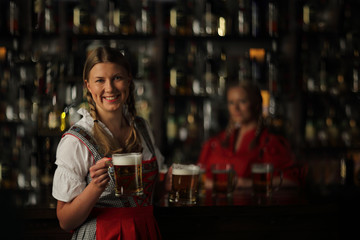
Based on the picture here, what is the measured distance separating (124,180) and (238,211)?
58 centimetres

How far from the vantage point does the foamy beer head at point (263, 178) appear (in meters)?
1.88

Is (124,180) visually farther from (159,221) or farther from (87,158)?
(159,221)

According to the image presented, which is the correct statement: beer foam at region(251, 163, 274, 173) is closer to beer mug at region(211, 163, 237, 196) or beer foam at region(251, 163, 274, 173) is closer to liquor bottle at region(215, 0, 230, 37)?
beer mug at region(211, 163, 237, 196)

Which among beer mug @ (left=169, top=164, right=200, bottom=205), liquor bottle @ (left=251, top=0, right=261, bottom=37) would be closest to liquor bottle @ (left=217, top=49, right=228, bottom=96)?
liquor bottle @ (left=251, top=0, right=261, bottom=37)

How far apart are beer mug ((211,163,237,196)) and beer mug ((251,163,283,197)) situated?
0.10 metres

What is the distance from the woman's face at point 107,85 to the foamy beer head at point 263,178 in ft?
2.48

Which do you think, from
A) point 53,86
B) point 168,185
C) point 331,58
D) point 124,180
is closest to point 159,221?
point 168,185

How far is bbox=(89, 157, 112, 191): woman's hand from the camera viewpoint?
125 centimetres

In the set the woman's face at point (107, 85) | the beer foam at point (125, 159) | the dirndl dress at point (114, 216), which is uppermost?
the woman's face at point (107, 85)

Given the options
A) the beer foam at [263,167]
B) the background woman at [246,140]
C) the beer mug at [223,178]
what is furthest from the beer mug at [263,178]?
the background woman at [246,140]

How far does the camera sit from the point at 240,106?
266 cm

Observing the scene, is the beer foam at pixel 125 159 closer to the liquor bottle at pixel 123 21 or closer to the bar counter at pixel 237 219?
the bar counter at pixel 237 219

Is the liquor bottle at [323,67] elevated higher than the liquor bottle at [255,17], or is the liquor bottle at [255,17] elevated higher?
the liquor bottle at [255,17]

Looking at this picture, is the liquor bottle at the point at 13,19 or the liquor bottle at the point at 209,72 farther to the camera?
the liquor bottle at the point at 209,72
